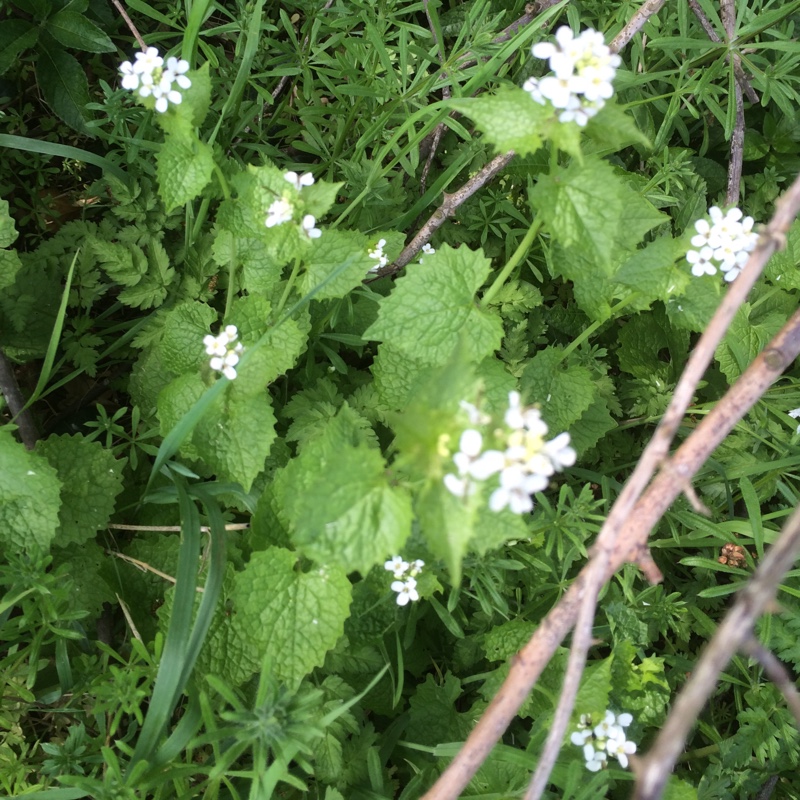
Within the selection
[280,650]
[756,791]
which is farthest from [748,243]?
[756,791]

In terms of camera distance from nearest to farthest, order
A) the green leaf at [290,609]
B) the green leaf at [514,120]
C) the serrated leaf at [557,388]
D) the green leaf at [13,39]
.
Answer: the green leaf at [514,120], the green leaf at [290,609], the serrated leaf at [557,388], the green leaf at [13,39]

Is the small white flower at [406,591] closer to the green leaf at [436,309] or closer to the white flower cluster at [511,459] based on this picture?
the green leaf at [436,309]

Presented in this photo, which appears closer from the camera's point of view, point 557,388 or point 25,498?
point 25,498

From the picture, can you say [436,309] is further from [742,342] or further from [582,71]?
[742,342]

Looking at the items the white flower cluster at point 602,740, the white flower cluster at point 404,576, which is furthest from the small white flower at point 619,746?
the white flower cluster at point 404,576

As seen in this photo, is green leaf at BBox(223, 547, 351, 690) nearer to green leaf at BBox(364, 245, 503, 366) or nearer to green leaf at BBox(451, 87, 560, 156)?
green leaf at BBox(364, 245, 503, 366)

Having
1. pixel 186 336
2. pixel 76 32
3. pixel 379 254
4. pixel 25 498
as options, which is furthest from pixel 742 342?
pixel 76 32

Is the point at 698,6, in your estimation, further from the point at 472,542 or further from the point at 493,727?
the point at 493,727
